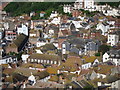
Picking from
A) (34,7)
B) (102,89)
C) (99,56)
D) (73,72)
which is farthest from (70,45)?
(34,7)

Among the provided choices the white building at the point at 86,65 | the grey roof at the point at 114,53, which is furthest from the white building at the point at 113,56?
the white building at the point at 86,65

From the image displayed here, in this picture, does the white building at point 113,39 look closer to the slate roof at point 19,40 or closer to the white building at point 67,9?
Answer: the slate roof at point 19,40

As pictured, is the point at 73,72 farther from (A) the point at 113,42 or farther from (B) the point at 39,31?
(B) the point at 39,31

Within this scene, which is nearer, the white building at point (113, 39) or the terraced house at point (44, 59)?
the terraced house at point (44, 59)

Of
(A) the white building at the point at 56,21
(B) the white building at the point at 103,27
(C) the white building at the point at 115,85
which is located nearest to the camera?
(C) the white building at the point at 115,85

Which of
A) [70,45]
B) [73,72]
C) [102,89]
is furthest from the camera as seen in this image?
[70,45]

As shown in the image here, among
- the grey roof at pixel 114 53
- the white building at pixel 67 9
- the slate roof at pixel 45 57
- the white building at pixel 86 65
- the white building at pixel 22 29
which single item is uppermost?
the white building at pixel 67 9

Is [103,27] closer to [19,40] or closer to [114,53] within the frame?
[19,40]

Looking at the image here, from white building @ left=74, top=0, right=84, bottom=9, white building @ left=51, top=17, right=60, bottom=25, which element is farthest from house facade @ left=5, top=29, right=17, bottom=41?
white building @ left=74, top=0, right=84, bottom=9
